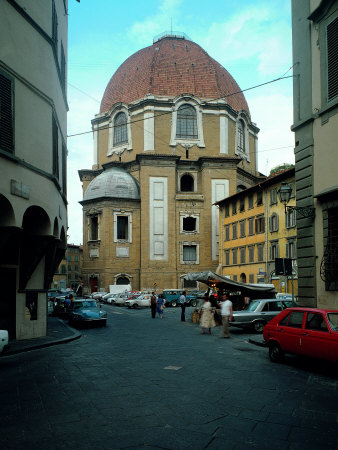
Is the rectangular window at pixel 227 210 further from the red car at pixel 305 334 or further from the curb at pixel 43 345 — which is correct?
the red car at pixel 305 334

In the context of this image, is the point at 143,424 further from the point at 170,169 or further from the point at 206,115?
the point at 206,115

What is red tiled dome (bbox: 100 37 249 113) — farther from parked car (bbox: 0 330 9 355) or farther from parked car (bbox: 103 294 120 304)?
parked car (bbox: 0 330 9 355)

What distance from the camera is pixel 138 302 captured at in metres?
40.8

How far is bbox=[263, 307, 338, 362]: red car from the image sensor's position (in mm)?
9539

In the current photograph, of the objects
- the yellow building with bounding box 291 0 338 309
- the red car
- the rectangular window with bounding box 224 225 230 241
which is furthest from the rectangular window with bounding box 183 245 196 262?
the red car

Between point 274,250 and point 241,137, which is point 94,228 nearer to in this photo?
point 241,137

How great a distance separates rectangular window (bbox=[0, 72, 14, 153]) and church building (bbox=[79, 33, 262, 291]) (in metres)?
38.9

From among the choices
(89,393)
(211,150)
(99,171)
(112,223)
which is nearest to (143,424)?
(89,393)

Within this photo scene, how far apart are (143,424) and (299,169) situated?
11.1 m

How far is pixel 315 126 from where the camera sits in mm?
14195

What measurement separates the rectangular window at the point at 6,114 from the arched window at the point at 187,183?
45849 millimetres

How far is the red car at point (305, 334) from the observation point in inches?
376

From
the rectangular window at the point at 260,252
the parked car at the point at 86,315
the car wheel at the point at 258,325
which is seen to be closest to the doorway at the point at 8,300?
the parked car at the point at 86,315

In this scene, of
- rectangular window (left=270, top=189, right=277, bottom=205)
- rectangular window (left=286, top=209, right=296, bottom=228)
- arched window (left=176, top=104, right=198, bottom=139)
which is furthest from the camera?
arched window (left=176, top=104, right=198, bottom=139)
